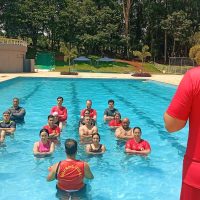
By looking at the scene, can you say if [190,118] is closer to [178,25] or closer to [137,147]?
[137,147]

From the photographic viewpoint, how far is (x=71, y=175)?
509cm

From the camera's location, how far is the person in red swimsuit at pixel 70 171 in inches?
189

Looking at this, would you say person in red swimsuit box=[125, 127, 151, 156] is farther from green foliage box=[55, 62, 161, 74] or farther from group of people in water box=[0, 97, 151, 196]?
green foliage box=[55, 62, 161, 74]

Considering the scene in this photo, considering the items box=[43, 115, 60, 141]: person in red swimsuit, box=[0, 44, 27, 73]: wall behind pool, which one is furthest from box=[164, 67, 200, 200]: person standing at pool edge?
box=[0, 44, 27, 73]: wall behind pool

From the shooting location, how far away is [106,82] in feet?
98.1

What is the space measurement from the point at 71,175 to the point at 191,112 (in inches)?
118

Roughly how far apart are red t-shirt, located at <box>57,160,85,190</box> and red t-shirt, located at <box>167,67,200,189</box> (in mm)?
2661

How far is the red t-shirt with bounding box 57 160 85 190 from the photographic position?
4.93 m

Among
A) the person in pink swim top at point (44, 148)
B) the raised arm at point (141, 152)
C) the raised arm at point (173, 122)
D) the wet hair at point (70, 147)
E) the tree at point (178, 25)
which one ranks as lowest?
the raised arm at point (141, 152)

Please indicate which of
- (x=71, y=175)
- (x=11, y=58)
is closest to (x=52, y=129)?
(x=71, y=175)

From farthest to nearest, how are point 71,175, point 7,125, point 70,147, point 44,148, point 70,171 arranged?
point 7,125, point 44,148, point 71,175, point 70,171, point 70,147

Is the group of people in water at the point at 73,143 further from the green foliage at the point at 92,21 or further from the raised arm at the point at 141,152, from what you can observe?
the green foliage at the point at 92,21

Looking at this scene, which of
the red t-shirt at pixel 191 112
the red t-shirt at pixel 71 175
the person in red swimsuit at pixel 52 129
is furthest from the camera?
the person in red swimsuit at pixel 52 129

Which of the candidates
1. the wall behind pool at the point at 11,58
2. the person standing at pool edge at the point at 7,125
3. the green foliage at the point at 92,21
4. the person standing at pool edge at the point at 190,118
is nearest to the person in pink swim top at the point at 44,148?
the person standing at pool edge at the point at 7,125
